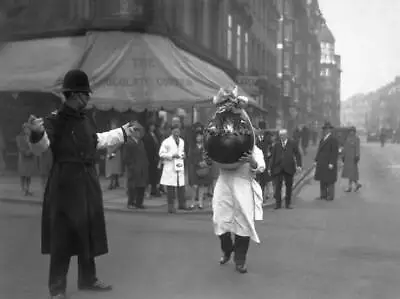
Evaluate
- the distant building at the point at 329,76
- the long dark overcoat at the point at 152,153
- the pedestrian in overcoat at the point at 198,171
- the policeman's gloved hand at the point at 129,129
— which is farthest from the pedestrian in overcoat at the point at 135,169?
the distant building at the point at 329,76

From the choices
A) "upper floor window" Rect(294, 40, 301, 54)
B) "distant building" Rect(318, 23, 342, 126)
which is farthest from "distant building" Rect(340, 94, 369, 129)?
"upper floor window" Rect(294, 40, 301, 54)

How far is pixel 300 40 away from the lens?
64375 millimetres

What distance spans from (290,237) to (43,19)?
41.4 ft

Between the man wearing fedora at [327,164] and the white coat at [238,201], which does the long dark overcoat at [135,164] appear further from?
the white coat at [238,201]

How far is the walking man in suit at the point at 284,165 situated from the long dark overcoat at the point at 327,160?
1686 mm

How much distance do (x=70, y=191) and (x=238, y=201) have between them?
2098mm

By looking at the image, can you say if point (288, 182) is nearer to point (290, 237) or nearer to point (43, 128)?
point (290, 237)

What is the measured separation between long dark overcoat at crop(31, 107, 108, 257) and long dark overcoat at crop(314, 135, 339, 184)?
1011 centimetres

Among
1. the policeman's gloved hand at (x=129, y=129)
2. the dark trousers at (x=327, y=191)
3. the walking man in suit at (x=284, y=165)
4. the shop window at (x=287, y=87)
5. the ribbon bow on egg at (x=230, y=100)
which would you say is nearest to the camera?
the policeman's gloved hand at (x=129, y=129)

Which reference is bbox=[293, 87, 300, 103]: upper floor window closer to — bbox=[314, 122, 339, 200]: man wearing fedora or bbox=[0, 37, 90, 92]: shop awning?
bbox=[0, 37, 90, 92]: shop awning

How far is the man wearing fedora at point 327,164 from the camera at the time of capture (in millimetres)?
15312

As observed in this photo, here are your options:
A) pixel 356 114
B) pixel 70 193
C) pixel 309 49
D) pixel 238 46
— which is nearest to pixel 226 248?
pixel 70 193

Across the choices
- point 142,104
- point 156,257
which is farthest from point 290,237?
point 142,104

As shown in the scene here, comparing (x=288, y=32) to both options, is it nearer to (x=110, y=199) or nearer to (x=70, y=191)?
(x=110, y=199)
